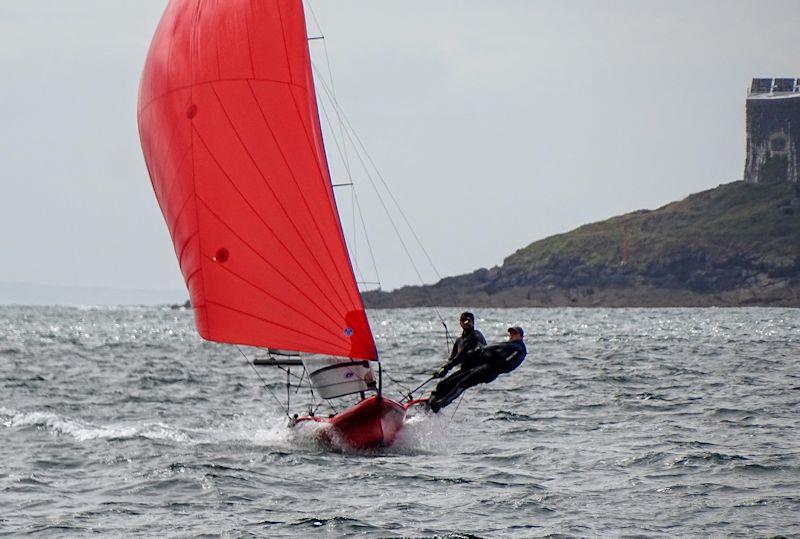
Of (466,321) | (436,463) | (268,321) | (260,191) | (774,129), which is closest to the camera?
(436,463)

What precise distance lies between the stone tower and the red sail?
140695 mm

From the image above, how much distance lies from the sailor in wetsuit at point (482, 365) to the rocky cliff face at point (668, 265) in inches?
4613

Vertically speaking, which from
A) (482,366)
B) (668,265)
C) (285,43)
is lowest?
(482,366)

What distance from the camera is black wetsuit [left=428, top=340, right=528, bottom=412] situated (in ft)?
65.0

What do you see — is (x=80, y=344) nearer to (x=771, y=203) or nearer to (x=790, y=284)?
(x=790, y=284)

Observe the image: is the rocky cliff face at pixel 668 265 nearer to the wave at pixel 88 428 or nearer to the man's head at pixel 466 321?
the wave at pixel 88 428

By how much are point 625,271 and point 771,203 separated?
1952 cm

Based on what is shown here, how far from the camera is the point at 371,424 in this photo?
19906 millimetres

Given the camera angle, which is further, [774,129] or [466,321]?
[774,129]

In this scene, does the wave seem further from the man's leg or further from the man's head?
the man's head

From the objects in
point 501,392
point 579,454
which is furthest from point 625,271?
point 579,454

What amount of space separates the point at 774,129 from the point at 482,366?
468 ft

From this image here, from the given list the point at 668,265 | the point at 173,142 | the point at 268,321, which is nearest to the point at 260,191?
the point at 173,142

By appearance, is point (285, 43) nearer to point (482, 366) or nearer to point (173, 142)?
point (173, 142)
